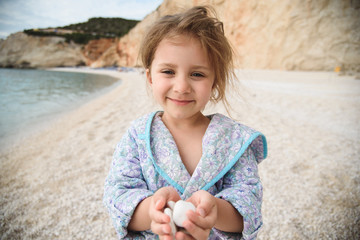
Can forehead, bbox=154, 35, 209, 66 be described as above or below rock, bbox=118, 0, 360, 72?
below

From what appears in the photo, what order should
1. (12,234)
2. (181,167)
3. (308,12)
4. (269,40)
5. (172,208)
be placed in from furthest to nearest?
(269,40) → (308,12) → (12,234) → (181,167) → (172,208)

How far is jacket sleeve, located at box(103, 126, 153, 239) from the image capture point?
31.2 inches

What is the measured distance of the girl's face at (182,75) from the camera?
0.89 m

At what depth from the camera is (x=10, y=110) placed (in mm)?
6969

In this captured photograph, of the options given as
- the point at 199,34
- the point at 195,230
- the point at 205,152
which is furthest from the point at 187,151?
the point at 199,34

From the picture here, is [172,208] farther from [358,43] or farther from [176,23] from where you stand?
[358,43]

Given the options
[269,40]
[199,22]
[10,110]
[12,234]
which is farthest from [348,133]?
[269,40]

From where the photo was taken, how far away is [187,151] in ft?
3.31

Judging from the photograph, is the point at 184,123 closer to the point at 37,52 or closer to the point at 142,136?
the point at 142,136

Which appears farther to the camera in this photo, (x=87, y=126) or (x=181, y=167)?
(x=87, y=126)

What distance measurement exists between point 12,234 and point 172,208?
180cm

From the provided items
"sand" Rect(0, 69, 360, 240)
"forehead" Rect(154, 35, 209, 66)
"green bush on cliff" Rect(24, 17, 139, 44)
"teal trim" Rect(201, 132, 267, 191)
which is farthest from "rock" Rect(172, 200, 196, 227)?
"green bush on cliff" Rect(24, 17, 139, 44)

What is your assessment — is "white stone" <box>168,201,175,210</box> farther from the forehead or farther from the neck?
the forehead

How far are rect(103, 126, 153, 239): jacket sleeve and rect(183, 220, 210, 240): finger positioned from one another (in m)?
0.24
